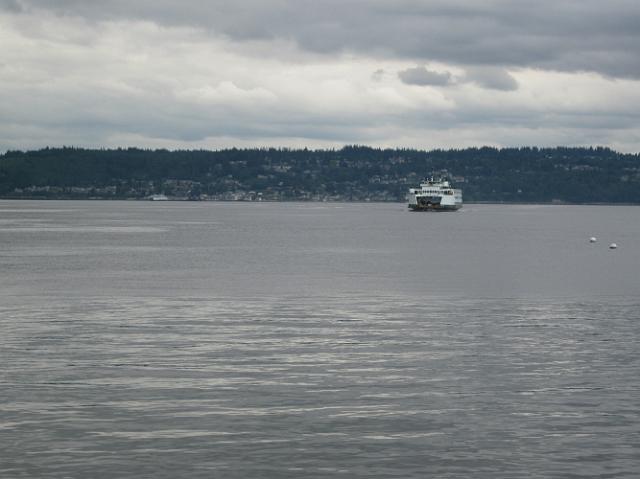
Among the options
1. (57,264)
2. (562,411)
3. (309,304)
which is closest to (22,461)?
→ (562,411)

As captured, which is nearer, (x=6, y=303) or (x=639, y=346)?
(x=639, y=346)

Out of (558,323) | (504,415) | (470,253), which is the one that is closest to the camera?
(504,415)

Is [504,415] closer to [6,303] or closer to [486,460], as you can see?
[486,460]

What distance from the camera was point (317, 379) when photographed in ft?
111

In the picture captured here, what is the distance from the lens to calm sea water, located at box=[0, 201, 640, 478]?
81.1 feet

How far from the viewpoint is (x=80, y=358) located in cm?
3784

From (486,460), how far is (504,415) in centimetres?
454

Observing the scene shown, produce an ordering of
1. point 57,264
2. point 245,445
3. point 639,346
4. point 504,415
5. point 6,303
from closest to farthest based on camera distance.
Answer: point 245,445
point 504,415
point 639,346
point 6,303
point 57,264

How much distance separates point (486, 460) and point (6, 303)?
38.4m

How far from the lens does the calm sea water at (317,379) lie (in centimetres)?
2472

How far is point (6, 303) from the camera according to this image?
56.8 m

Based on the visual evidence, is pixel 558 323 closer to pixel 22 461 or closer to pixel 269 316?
pixel 269 316

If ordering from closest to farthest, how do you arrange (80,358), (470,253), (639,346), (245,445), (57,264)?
(245,445) < (80,358) < (639,346) < (57,264) < (470,253)

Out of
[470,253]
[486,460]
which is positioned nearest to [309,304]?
[486,460]
